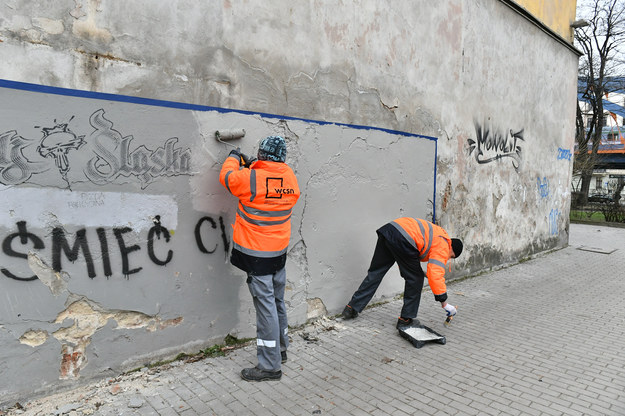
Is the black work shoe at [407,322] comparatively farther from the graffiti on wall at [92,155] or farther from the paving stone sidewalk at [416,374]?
the graffiti on wall at [92,155]

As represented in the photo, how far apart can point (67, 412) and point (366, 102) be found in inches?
159

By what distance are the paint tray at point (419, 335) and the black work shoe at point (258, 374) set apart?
1.48m

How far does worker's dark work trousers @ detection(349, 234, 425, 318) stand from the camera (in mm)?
4359

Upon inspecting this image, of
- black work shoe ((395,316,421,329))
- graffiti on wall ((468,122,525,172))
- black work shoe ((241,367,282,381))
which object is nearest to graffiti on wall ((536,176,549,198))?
graffiti on wall ((468,122,525,172))

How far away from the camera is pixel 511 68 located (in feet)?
24.9

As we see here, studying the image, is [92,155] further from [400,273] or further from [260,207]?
[400,273]

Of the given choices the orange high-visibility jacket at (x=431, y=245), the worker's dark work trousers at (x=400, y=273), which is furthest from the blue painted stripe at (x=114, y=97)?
the worker's dark work trousers at (x=400, y=273)

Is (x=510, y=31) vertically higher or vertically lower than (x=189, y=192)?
higher

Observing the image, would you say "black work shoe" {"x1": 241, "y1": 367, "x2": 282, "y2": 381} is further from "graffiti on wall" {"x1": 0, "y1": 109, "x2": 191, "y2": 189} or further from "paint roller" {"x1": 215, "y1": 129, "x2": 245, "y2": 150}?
"paint roller" {"x1": 215, "y1": 129, "x2": 245, "y2": 150}

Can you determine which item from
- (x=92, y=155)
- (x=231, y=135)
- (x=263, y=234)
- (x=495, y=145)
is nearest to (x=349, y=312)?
(x=263, y=234)

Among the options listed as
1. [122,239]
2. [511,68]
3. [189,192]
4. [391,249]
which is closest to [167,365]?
[122,239]

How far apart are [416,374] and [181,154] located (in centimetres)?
267

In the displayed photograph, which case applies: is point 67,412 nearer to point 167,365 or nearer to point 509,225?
point 167,365

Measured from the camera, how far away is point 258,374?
329cm
